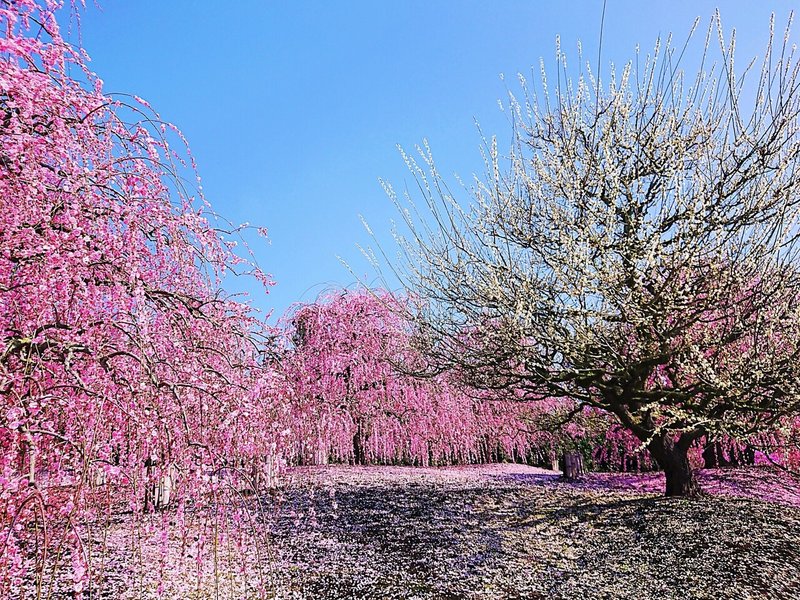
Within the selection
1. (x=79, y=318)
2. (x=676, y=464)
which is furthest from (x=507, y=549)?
(x=79, y=318)

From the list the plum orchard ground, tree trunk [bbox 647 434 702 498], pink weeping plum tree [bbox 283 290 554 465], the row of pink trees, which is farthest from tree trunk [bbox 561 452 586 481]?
tree trunk [bbox 647 434 702 498]

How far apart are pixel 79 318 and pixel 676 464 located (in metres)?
10.6

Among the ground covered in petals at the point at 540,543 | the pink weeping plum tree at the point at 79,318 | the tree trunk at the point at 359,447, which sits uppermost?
the pink weeping plum tree at the point at 79,318

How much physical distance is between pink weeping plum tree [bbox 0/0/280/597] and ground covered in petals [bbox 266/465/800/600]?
120 inches

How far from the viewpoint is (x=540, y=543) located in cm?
791

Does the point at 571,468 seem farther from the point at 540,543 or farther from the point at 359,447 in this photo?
the point at 359,447

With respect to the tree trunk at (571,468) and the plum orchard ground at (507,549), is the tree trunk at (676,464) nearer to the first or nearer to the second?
the plum orchard ground at (507,549)

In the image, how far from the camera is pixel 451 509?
9.95 m

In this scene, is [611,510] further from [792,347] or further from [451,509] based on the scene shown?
[792,347]

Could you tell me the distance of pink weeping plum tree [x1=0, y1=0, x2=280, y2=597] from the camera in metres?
3.22

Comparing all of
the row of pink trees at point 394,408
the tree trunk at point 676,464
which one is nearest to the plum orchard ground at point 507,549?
the tree trunk at point 676,464

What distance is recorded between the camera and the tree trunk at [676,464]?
387 inches

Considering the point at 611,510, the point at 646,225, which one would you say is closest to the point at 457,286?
the point at 646,225

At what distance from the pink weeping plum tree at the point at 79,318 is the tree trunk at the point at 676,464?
29.1 feet
